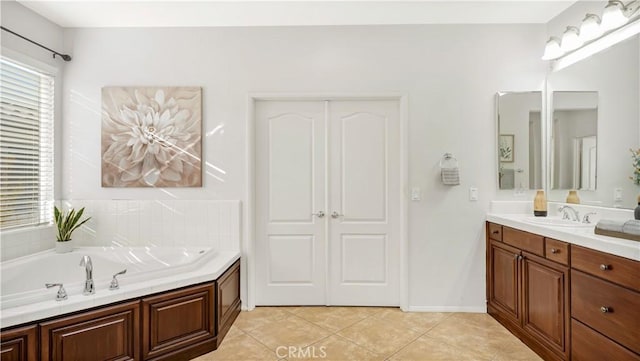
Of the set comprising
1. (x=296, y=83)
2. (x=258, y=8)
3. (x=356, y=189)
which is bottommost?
(x=356, y=189)

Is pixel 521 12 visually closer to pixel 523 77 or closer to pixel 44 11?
pixel 523 77

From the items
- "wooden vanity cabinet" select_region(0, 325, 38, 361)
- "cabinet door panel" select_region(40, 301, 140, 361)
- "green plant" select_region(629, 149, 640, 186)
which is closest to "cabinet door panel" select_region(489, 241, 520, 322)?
"green plant" select_region(629, 149, 640, 186)

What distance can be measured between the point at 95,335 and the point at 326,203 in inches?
76.3

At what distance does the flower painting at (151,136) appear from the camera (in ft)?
9.44

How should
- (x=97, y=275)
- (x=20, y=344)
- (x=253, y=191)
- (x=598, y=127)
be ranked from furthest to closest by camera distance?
(x=253, y=191) → (x=97, y=275) → (x=598, y=127) → (x=20, y=344)

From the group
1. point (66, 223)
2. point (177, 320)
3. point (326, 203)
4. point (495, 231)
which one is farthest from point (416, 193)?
point (66, 223)

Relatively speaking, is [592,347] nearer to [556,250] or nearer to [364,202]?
[556,250]

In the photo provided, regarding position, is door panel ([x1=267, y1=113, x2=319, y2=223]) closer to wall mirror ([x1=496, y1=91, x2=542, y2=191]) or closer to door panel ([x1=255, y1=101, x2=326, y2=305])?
door panel ([x1=255, y1=101, x2=326, y2=305])

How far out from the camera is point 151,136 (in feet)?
9.46

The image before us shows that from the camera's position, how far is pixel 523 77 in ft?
9.34

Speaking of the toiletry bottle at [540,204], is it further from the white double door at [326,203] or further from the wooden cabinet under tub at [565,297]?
the white double door at [326,203]

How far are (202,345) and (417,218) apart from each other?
2060 mm

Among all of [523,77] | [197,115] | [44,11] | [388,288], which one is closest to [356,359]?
[388,288]

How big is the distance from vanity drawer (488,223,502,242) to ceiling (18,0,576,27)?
1.88 metres
